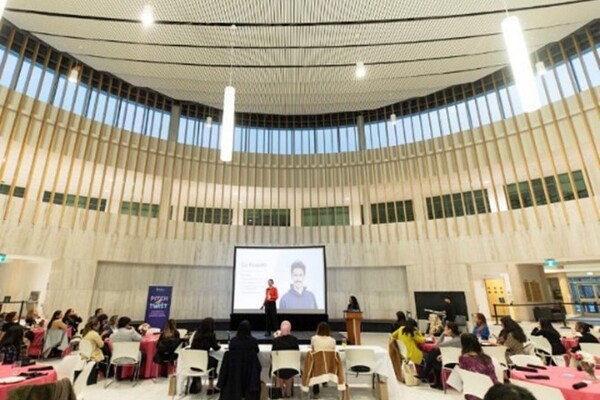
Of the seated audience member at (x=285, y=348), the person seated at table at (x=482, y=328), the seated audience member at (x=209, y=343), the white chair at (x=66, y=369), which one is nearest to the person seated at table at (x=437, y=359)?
the person seated at table at (x=482, y=328)

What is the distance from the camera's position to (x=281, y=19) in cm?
739

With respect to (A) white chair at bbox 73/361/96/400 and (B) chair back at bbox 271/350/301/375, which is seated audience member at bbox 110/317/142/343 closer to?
(A) white chair at bbox 73/361/96/400

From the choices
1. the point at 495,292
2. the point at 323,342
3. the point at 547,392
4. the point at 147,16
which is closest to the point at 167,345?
the point at 323,342

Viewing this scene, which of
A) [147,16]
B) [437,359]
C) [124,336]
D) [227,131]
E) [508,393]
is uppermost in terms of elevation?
[147,16]

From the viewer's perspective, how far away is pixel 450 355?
16.4 ft

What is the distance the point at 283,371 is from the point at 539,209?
953 cm

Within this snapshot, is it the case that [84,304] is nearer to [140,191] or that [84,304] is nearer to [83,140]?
[140,191]

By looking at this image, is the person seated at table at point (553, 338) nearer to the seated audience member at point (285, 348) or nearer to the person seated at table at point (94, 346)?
the seated audience member at point (285, 348)

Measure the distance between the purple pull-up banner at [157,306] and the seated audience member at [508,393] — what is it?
10.3m

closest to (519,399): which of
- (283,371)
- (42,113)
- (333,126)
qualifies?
(283,371)

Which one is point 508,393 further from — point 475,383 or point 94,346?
point 94,346

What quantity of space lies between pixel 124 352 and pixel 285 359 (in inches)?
117

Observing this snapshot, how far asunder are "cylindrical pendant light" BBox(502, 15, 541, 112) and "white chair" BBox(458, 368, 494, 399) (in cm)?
293

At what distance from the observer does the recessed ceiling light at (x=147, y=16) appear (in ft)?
23.0
